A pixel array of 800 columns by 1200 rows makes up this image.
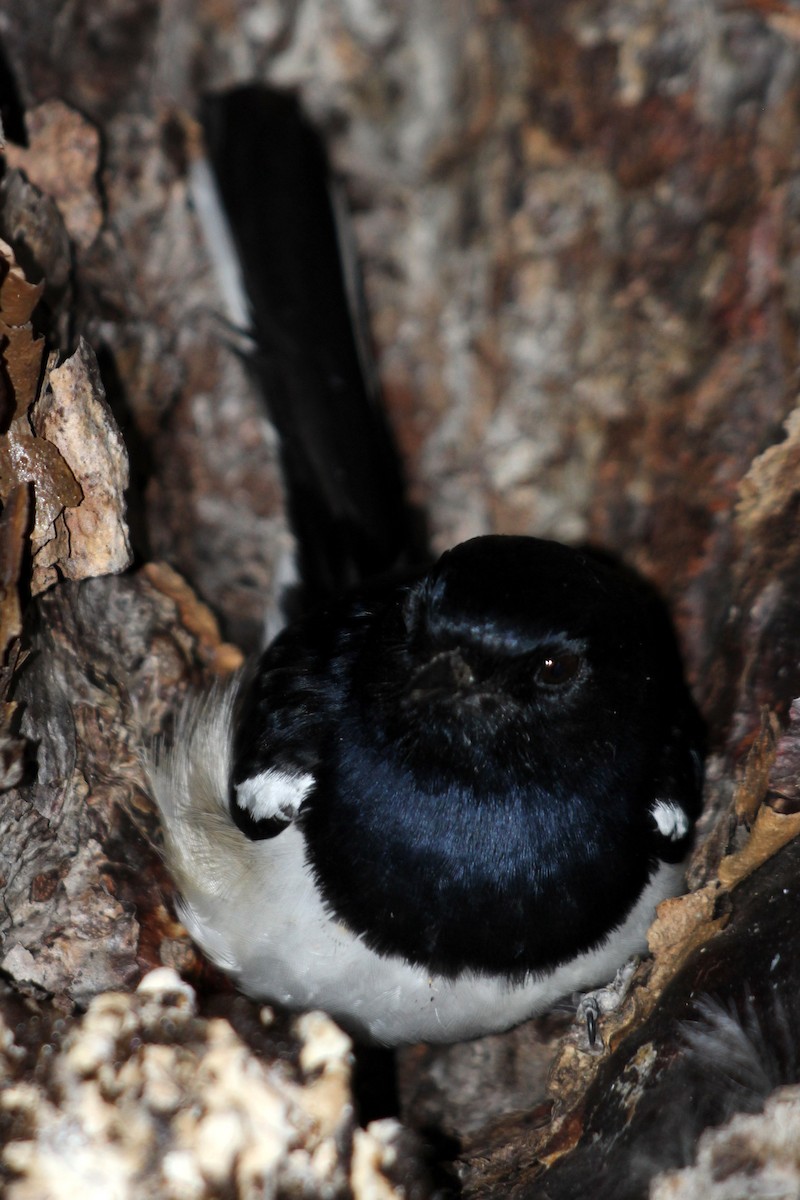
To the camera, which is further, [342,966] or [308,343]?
[308,343]

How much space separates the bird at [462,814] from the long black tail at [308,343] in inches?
37.5

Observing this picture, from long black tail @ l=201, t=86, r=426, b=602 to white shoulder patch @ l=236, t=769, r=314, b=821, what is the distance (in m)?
1.13

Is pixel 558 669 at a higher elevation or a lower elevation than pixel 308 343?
lower

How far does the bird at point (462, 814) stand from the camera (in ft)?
8.06

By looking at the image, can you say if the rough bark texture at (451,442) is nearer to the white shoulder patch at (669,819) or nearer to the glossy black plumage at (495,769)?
the white shoulder patch at (669,819)

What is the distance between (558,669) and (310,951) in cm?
94

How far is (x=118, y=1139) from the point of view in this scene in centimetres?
193

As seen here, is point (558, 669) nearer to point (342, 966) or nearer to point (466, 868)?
point (466, 868)

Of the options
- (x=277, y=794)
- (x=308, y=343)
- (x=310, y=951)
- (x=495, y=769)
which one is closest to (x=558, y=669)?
(x=495, y=769)

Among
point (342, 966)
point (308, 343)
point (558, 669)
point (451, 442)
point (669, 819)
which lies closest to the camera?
point (558, 669)

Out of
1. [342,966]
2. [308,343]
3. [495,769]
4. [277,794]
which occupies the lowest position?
[342,966]

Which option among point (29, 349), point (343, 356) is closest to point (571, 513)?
point (343, 356)

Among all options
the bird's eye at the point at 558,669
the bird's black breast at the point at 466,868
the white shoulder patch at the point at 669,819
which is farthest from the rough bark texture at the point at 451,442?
the bird's eye at the point at 558,669

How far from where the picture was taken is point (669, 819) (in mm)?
2762
